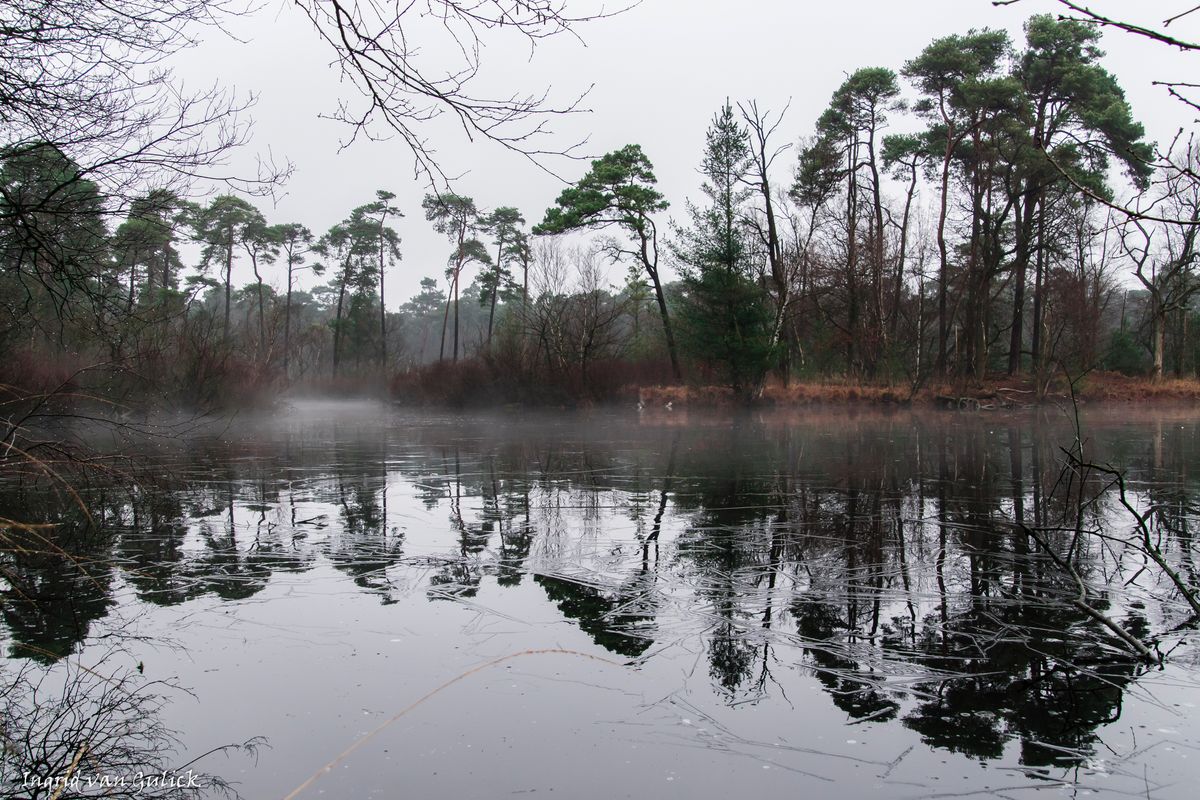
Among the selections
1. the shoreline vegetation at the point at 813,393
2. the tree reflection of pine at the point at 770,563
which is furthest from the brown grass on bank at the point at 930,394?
the tree reflection of pine at the point at 770,563

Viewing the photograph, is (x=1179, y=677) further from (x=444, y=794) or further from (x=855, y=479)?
(x=855, y=479)

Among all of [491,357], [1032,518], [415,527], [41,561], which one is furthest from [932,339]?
[41,561]

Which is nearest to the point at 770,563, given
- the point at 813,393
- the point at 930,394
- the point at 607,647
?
the point at 607,647

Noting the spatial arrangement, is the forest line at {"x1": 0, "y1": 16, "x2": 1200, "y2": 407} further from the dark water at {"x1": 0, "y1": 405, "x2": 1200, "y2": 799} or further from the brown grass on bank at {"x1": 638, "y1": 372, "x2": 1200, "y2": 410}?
the dark water at {"x1": 0, "y1": 405, "x2": 1200, "y2": 799}

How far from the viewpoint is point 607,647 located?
3943 millimetres

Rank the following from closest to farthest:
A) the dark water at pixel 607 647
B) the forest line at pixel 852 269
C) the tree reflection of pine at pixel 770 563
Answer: the dark water at pixel 607 647, the tree reflection of pine at pixel 770 563, the forest line at pixel 852 269

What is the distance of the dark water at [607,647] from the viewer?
2.78m

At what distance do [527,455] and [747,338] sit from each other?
14301 millimetres

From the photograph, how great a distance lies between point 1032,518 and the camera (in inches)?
274

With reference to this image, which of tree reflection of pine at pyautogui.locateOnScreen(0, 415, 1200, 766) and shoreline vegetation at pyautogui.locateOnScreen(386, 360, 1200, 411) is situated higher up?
shoreline vegetation at pyautogui.locateOnScreen(386, 360, 1200, 411)

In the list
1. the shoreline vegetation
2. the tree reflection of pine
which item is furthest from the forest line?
the tree reflection of pine

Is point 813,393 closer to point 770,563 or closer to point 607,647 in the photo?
point 770,563

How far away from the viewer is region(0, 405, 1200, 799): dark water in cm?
278

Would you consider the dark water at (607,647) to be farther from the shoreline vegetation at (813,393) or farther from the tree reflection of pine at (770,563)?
the shoreline vegetation at (813,393)
